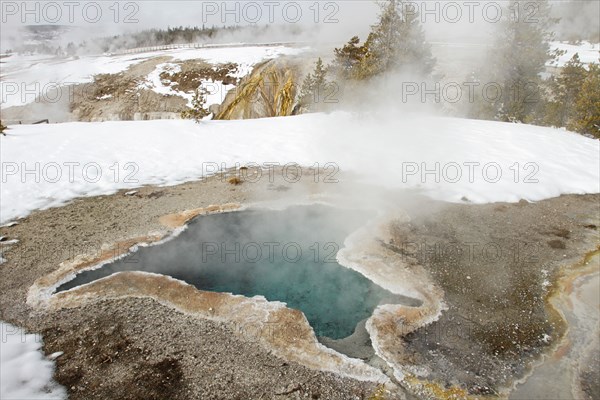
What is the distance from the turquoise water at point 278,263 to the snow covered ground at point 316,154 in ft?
11.4

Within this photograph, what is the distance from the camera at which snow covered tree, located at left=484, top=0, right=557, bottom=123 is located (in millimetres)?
19172

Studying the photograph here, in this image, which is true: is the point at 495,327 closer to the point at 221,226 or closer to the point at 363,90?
the point at 221,226

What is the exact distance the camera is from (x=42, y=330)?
576cm

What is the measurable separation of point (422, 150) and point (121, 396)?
41.6 feet

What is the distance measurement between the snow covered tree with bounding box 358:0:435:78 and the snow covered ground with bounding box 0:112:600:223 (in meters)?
2.42

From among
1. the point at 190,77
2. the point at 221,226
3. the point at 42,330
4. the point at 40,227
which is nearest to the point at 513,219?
the point at 221,226

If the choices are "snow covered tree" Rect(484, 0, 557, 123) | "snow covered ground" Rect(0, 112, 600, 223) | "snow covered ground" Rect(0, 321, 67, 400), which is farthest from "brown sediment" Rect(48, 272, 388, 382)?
"snow covered tree" Rect(484, 0, 557, 123)

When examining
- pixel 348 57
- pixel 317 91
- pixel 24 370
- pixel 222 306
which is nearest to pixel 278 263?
pixel 222 306

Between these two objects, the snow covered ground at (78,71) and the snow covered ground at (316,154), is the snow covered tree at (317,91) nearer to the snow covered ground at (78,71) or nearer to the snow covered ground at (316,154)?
the snow covered ground at (316,154)

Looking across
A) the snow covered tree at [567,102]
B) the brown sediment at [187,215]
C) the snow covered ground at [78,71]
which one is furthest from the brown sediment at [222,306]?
the snow covered ground at [78,71]

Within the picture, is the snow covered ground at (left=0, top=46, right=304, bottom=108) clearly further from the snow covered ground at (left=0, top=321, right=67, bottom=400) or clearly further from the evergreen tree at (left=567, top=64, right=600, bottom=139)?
the snow covered ground at (left=0, top=321, right=67, bottom=400)

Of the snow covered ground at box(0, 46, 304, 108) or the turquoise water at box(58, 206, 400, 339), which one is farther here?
the snow covered ground at box(0, 46, 304, 108)

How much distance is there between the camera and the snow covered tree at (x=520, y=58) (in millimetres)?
19172

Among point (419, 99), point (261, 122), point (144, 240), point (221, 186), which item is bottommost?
point (144, 240)
